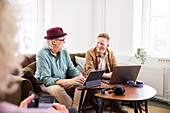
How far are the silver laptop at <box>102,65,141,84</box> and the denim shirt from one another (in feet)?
2.37

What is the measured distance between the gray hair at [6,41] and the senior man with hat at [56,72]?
1.85 meters

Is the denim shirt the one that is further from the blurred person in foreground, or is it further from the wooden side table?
the blurred person in foreground

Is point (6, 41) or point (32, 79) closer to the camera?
point (6, 41)

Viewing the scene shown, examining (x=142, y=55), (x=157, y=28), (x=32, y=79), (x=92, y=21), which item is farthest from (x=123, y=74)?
(x=92, y=21)

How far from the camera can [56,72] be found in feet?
9.22

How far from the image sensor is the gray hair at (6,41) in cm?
64

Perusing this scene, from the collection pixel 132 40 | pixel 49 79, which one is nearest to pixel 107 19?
pixel 132 40

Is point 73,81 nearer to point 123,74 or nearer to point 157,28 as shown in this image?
point 123,74

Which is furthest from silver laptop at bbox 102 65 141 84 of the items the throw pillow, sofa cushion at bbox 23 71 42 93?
the throw pillow

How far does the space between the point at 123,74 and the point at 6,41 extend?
1919mm

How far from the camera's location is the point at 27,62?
10.0 feet

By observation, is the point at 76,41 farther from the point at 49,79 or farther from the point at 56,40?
the point at 49,79

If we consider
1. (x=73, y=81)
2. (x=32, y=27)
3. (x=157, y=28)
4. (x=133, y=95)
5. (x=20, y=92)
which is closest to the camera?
(x=133, y=95)

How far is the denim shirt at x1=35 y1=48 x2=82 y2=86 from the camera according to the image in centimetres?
262
